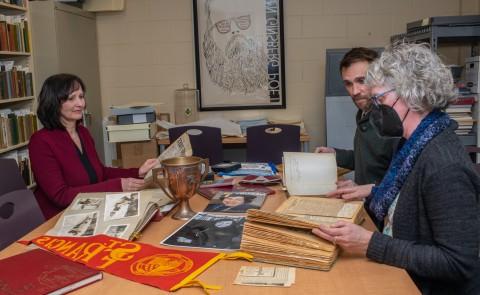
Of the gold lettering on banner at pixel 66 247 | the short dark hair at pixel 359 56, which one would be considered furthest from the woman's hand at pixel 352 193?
the gold lettering on banner at pixel 66 247

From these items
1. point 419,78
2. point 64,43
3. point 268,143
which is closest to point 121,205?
point 419,78

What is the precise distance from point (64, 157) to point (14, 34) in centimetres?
147

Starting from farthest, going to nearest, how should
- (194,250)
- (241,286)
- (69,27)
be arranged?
1. (69,27)
2. (194,250)
3. (241,286)

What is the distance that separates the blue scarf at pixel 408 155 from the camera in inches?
51.3

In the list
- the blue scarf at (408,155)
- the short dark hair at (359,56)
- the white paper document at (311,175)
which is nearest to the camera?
the blue scarf at (408,155)

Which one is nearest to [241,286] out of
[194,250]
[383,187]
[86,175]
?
[194,250]

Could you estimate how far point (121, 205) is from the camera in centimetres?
161

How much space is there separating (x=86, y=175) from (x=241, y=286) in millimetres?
1481

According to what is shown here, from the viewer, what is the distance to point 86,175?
236cm

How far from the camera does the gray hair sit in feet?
4.29

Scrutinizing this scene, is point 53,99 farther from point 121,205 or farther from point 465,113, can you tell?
point 465,113

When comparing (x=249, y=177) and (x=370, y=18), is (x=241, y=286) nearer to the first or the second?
(x=249, y=177)

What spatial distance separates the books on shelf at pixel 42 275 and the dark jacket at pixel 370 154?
4.36ft

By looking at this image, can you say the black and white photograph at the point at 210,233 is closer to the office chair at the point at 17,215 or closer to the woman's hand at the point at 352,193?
the woman's hand at the point at 352,193
